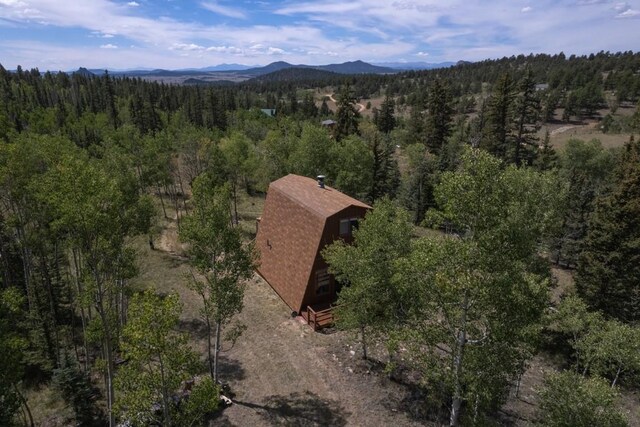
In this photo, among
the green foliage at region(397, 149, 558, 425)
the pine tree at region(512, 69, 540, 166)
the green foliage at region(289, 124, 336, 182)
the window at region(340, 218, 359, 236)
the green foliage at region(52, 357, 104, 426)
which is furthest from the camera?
the pine tree at region(512, 69, 540, 166)

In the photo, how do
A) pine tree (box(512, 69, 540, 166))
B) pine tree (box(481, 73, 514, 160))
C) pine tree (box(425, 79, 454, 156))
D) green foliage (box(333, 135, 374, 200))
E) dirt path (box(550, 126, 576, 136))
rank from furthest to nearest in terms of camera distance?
dirt path (box(550, 126, 576, 136)), pine tree (box(425, 79, 454, 156)), pine tree (box(481, 73, 514, 160)), pine tree (box(512, 69, 540, 166)), green foliage (box(333, 135, 374, 200))

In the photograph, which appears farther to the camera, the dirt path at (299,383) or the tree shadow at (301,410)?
the dirt path at (299,383)

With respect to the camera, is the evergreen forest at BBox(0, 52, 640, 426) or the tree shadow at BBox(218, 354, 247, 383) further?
the tree shadow at BBox(218, 354, 247, 383)

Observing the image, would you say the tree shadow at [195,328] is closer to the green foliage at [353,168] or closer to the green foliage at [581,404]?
the green foliage at [353,168]

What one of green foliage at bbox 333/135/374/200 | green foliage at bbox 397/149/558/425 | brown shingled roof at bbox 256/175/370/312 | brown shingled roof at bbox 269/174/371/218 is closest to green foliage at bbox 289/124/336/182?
green foliage at bbox 333/135/374/200

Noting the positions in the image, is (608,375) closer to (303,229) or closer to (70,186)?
(303,229)

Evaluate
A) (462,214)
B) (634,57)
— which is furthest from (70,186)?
(634,57)

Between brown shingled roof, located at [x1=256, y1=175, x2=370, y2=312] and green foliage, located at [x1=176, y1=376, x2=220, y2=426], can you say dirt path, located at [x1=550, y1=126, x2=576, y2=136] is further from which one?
green foliage, located at [x1=176, y1=376, x2=220, y2=426]

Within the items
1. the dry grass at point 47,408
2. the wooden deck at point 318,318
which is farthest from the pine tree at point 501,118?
the dry grass at point 47,408
